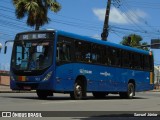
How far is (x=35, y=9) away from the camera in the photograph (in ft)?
139

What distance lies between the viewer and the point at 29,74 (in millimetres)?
23344

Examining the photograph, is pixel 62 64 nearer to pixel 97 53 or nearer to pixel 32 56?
pixel 32 56

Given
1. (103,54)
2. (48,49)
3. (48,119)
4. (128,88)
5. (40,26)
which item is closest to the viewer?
(48,119)

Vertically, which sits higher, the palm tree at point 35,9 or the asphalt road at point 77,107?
the palm tree at point 35,9

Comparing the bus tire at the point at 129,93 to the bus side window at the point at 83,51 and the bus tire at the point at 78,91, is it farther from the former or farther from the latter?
the bus side window at the point at 83,51

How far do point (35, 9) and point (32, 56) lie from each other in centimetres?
1965

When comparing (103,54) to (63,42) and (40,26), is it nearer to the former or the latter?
(63,42)

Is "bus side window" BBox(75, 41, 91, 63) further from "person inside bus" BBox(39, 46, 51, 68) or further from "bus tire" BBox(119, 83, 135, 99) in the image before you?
"bus tire" BBox(119, 83, 135, 99)

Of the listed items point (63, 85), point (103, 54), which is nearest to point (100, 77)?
point (103, 54)

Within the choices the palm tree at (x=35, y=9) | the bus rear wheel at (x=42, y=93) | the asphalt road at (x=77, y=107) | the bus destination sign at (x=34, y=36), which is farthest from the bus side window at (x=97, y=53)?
the palm tree at (x=35, y=9)

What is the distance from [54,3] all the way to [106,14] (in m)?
5.09

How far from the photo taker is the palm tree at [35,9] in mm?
42531

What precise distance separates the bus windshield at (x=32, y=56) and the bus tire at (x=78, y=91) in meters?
2.54

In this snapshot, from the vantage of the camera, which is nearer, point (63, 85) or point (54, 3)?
point (63, 85)
